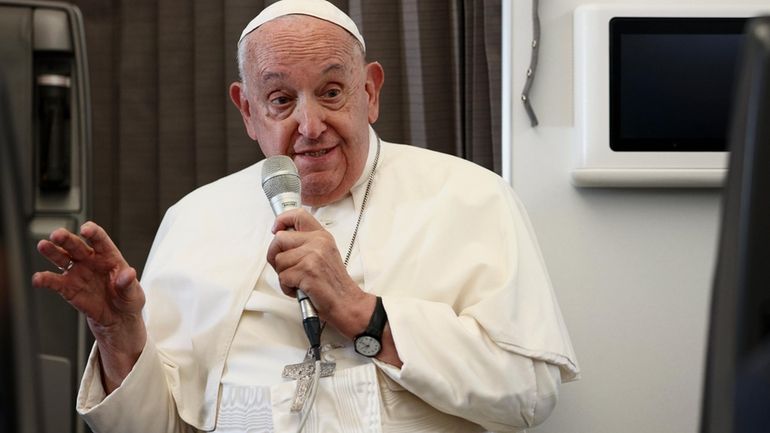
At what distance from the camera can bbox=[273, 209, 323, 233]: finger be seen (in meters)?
2.03

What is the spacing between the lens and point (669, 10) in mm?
2600

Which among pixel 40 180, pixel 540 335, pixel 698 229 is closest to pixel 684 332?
pixel 698 229

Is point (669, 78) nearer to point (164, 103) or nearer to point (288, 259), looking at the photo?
point (288, 259)

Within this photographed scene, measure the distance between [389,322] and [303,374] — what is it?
0.22m

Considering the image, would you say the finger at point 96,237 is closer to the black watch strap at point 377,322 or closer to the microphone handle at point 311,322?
the microphone handle at point 311,322

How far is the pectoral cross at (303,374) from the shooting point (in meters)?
2.15

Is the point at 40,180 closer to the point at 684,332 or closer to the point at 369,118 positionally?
the point at 369,118

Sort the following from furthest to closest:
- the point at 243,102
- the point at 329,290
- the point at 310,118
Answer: the point at 243,102
the point at 310,118
the point at 329,290

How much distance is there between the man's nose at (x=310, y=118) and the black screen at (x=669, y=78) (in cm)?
76

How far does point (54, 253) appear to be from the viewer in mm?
1813

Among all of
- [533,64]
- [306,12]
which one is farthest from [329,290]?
[533,64]

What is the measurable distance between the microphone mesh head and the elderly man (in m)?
0.07

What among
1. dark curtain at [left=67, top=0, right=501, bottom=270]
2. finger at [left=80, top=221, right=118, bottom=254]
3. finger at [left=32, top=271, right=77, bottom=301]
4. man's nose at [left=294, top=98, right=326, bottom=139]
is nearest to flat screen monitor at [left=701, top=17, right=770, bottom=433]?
finger at [left=80, top=221, right=118, bottom=254]

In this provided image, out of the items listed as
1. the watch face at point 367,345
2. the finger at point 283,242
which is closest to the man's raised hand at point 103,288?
the finger at point 283,242
